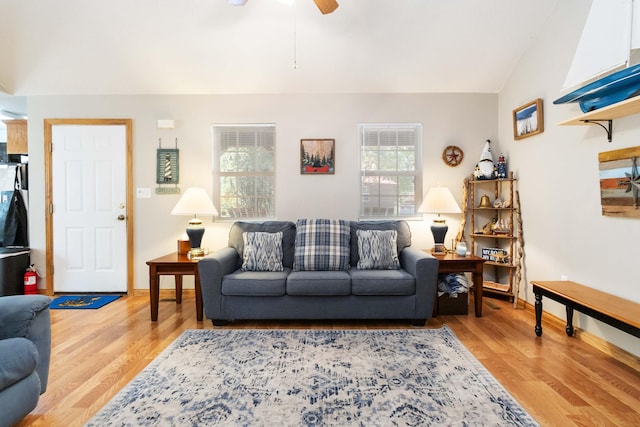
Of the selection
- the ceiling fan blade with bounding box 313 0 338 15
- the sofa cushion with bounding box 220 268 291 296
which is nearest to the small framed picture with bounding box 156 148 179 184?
the sofa cushion with bounding box 220 268 291 296

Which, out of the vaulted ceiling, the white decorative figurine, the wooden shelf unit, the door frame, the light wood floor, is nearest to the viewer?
the light wood floor

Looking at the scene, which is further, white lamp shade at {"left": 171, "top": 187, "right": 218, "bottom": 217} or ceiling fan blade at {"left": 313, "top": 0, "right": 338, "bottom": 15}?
white lamp shade at {"left": 171, "top": 187, "right": 218, "bottom": 217}

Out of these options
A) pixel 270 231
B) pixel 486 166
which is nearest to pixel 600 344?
pixel 486 166

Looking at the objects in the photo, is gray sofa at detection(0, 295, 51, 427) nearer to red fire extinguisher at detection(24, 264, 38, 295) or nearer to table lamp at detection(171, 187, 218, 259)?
table lamp at detection(171, 187, 218, 259)

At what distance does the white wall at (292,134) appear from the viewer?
391 centimetres

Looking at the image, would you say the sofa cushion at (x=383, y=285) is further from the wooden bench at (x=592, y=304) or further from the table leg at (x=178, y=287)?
the table leg at (x=178, y=287)

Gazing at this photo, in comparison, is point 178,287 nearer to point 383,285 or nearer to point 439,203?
point 383,285

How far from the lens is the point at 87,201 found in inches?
154

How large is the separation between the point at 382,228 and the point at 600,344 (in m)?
1.99

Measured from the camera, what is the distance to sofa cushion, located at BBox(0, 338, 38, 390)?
4.80ft

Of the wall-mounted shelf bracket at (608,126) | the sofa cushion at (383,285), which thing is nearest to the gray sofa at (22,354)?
the sofa cushion at (383,285)

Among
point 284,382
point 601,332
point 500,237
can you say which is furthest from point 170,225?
point 601,332

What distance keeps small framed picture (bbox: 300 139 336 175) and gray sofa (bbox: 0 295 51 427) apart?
Result: 2719mm

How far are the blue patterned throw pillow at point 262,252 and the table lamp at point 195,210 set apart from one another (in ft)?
1.58
